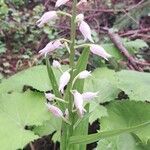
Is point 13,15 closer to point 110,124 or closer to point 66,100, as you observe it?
point 110,124

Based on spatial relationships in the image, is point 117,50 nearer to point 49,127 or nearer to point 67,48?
point 49,127

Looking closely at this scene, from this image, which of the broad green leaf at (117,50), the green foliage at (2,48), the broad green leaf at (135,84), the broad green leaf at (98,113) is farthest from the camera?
the green foliage at (2,48)

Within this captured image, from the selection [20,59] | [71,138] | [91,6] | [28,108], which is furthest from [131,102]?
[91,6]

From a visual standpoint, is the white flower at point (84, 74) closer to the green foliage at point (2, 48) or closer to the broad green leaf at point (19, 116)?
the broad green leaf at point (19, 116)

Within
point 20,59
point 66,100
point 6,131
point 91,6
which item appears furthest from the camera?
point 91,6

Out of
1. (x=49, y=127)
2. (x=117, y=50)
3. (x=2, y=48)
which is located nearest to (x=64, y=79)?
(x=49, y=127)

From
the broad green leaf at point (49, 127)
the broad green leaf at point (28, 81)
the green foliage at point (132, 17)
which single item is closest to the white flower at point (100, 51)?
the broad green leaf at point (49, 127)
